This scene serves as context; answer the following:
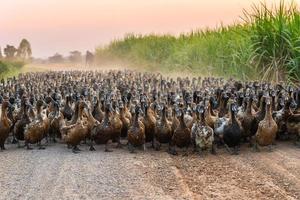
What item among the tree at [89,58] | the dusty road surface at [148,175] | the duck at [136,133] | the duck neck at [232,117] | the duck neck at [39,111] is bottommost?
the dusty road surface at [148,175]

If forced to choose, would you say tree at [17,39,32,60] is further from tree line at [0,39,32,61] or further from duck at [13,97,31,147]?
duck at [13,97,31,147]

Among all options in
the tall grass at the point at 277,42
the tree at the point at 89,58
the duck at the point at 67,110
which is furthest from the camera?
the tree at the point at 89,58

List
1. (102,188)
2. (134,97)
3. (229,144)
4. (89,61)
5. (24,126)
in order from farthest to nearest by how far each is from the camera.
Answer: (89,61), (134,97), (24,126), (229,144), (102,188)

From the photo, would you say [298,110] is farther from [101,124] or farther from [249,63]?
[249,63]

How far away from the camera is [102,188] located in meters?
8.11

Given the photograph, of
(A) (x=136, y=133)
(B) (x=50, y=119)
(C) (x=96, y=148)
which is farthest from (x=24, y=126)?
(A) (x=136, y=133)

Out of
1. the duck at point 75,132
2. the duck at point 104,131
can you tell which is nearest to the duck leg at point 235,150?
the duck at point 104,131

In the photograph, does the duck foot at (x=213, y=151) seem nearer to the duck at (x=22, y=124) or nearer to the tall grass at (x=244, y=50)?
the duck at (x=22, y=124)

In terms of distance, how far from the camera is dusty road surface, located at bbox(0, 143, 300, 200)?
25.8 ft

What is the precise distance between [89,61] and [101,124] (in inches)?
1307

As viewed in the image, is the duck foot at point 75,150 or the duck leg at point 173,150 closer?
the duck leg at point 173,150

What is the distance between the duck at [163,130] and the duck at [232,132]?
87cm

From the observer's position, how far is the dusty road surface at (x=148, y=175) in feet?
25.8

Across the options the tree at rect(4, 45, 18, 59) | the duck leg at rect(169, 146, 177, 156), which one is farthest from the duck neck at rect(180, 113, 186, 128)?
the tree at rect(4, 45, 18, 59)
